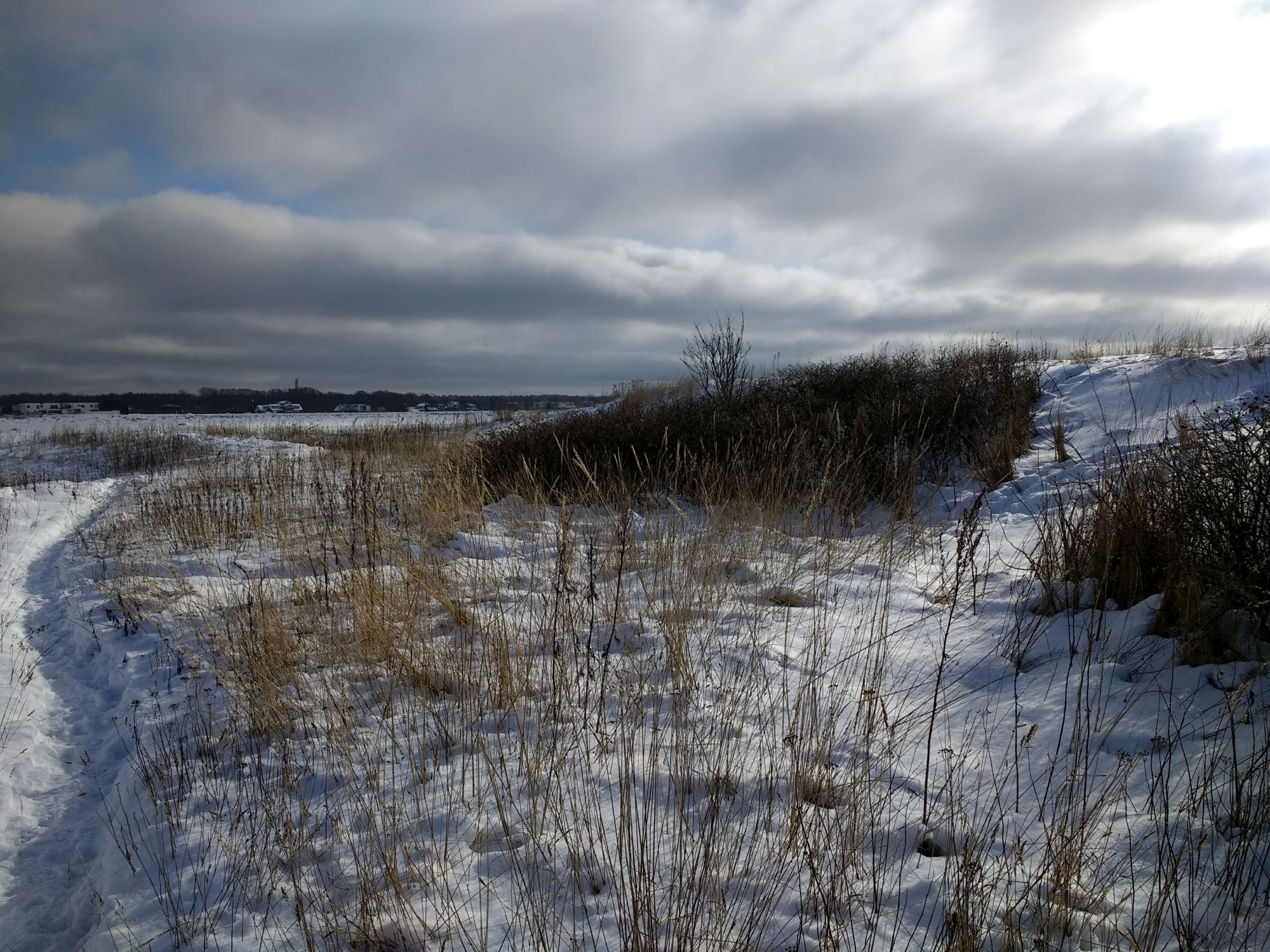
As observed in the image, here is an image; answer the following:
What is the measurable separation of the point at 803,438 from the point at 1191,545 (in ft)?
12.9

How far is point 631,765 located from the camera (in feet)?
7.66

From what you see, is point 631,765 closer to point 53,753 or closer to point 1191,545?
point 1191,545

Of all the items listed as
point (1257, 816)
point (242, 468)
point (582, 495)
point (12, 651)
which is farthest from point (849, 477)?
point (242, 468)

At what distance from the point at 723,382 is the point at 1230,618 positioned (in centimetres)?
1269

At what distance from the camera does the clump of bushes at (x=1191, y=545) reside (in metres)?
2.99

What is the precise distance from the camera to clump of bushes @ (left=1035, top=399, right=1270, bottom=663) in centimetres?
299

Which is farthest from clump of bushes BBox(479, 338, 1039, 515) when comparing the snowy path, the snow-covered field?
the snowy path

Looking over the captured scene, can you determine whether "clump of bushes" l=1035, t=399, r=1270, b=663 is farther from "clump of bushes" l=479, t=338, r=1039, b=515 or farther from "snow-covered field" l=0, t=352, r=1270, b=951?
"clump of bushes" l=479, t=338, r=1039, b=515

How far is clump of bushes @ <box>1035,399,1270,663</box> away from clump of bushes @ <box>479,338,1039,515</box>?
240 cm

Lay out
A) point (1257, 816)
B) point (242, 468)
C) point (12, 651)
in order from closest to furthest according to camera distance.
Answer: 1. point (1257, 816)
2. point (12, 651)
3. point (242, 468)

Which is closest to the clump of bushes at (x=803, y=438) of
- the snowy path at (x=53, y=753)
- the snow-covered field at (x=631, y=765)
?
the snow-covered field at (x=631, y=765)

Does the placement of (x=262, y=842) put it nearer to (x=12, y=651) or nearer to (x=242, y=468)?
(x=12, y=651)

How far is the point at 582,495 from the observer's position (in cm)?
769

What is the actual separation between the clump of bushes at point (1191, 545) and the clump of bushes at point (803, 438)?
7.89 ft
